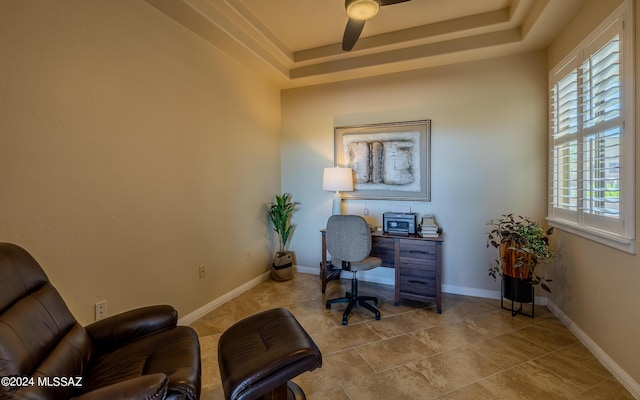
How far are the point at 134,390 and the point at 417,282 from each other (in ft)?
8.43

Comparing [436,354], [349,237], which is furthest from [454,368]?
[349,237]

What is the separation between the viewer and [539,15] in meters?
2.27

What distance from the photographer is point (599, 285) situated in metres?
2.00

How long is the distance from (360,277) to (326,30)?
307 centimetres

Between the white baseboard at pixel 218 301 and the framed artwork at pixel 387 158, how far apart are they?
162 cm

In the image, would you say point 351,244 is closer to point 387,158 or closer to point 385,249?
point 385,249

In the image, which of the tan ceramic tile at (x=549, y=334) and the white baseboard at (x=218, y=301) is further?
the white baseboard at (x=218, y=301)

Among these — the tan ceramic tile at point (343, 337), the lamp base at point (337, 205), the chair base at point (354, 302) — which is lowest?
the tan ceramic tile at point (343, 337)

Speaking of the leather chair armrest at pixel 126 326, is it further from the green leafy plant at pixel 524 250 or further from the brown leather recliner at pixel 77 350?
the green leafy plant at pixel 524 250

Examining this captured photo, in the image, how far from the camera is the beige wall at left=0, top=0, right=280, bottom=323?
152cm

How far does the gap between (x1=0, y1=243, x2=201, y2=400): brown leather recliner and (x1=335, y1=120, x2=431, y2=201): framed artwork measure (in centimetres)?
266

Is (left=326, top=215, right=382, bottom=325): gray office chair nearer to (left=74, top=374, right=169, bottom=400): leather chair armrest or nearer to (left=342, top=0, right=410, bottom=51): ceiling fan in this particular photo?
(left=342, top=0, right=410, bottom=51): ceiling fan

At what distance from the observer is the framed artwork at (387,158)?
3.32 metres

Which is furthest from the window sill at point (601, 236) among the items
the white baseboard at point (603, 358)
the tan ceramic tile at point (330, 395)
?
the tan ceramic tile at point (330, 395)
